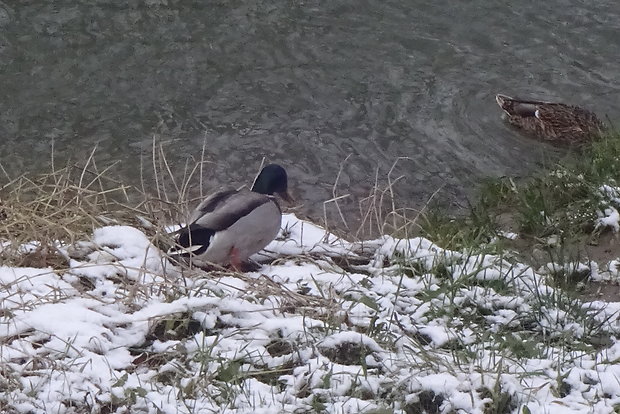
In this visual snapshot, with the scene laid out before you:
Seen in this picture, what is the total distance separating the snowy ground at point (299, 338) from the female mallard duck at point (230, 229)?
27 centimetres

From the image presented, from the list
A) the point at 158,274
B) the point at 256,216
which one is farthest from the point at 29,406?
the point at 256,216

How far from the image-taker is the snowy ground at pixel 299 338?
3453 mm

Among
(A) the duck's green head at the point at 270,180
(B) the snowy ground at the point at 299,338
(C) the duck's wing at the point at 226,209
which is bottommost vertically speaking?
(A) the duck's green head at the point at 270,180

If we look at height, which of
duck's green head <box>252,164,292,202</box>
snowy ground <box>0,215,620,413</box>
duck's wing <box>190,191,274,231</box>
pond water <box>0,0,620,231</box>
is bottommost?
pond water <box>0,0,620,231</box>

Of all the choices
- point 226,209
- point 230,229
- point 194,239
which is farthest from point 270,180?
point 194,239

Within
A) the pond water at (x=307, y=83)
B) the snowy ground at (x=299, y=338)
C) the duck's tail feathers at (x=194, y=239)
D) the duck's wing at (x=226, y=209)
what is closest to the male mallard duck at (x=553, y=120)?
the pond water at (x=307, y=83)

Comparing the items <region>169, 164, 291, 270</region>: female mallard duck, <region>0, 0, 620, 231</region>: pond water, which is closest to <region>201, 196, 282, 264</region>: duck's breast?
<region>169, 164, 291, 270</region>: female mallard duck

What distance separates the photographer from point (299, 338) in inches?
150

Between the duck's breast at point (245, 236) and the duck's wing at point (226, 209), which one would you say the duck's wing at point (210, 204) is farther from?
the duck's breast at point (245, 236)

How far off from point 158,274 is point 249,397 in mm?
986

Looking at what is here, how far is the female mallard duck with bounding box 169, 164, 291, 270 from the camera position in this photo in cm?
496

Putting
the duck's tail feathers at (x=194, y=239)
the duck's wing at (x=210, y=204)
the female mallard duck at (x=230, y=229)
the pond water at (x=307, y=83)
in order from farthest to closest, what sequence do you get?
the pond water at (x=307, y=83), the duck's wing at (x=210, y=204), the female mallard duck at (x=230, y=229), the duck's tail feathers at (x=194, y=239)

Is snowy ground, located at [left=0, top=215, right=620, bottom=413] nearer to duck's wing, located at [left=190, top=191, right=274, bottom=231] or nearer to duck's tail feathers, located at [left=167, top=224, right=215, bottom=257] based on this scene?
duck's tail feathers, located at [left=167, top=224, right=215, bottom=257]

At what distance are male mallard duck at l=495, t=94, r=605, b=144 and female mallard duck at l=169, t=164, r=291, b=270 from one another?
3239 mm
